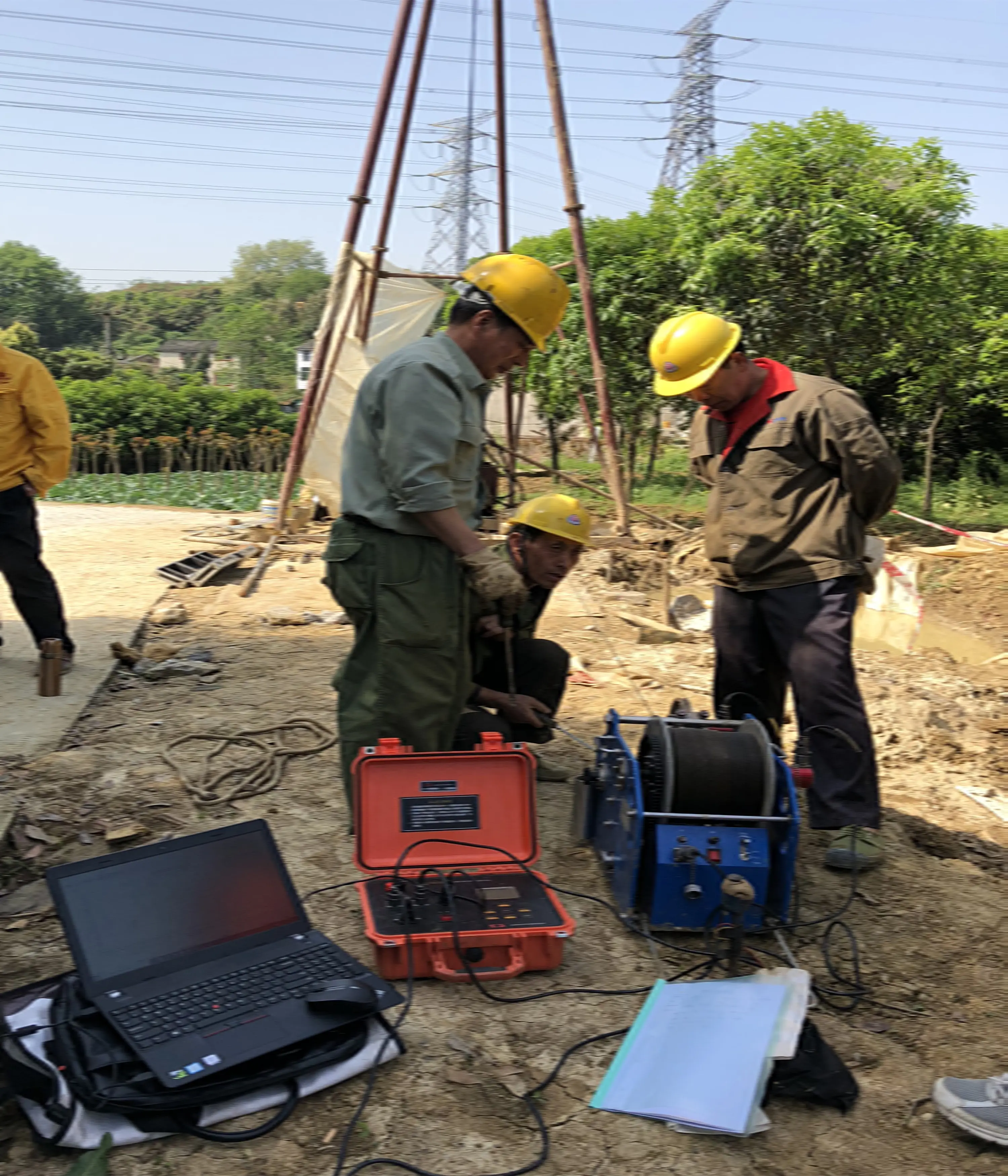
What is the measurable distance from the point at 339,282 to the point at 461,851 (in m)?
6.71

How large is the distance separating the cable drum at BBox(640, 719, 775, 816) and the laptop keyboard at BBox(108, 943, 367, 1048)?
101 cm

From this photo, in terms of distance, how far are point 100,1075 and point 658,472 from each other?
19.0 m

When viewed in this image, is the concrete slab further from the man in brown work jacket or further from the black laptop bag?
the man in brown work jacket

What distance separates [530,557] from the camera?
12.3 ft

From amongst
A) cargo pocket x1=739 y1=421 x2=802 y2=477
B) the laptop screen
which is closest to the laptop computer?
the laptop screen

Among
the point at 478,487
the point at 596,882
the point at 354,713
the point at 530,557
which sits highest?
the point at 478,487

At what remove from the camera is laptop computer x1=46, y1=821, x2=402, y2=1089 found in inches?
84.3

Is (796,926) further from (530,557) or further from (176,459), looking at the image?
(176,459)

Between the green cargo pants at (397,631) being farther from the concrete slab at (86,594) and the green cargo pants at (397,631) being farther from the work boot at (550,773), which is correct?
the concrete slab at (86,594)

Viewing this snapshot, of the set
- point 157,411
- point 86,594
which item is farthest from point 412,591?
point 157,411

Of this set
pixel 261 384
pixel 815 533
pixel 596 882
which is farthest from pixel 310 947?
pixel 261 384

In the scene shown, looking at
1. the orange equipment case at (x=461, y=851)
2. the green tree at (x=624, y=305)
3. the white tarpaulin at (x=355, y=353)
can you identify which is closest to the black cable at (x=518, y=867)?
the orange equipment case at (x=461, y=851)

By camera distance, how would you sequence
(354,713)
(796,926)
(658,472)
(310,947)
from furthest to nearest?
(658,472) < (354,713) < (796,926) < (310,947)

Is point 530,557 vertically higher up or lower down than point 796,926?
higher up
